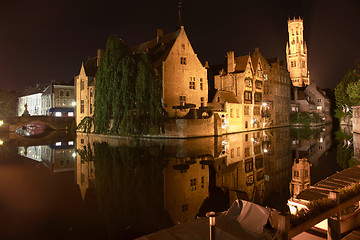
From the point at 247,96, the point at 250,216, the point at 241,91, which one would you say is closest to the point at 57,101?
the point at 241,91

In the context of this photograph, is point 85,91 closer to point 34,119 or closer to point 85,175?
point 34,119

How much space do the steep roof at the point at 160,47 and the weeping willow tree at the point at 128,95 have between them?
5.14 m

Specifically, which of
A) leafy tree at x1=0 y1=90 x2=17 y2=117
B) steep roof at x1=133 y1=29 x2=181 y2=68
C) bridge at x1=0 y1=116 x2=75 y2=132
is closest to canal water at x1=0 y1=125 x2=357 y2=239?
steep roof at x1=133 y1=29 x2=181 y2=68

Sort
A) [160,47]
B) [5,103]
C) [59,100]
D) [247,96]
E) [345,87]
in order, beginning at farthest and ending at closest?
[5,103]
[59,100]
[345,87]
[247,96]
[160,47]

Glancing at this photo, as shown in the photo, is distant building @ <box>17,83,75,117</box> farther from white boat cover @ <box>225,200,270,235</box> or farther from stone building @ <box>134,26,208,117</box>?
white boat cover @ <box>225,200,270,235</box>

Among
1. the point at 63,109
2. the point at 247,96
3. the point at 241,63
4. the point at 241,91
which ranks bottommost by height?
the point at 63,109

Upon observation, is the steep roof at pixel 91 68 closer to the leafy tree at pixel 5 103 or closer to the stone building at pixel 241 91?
the stone building at pixel 241 91

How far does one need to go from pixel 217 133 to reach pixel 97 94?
18.1 meters

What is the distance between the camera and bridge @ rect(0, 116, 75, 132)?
54844 millimetres

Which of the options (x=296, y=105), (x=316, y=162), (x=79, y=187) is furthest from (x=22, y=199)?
(x=296, y=105)

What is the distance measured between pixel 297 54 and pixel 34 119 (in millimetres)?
117777

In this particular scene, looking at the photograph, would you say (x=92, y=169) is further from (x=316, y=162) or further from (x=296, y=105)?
(x=296, y=105)

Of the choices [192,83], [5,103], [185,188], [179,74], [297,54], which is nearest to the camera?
[185,188]

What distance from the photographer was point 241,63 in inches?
1860
